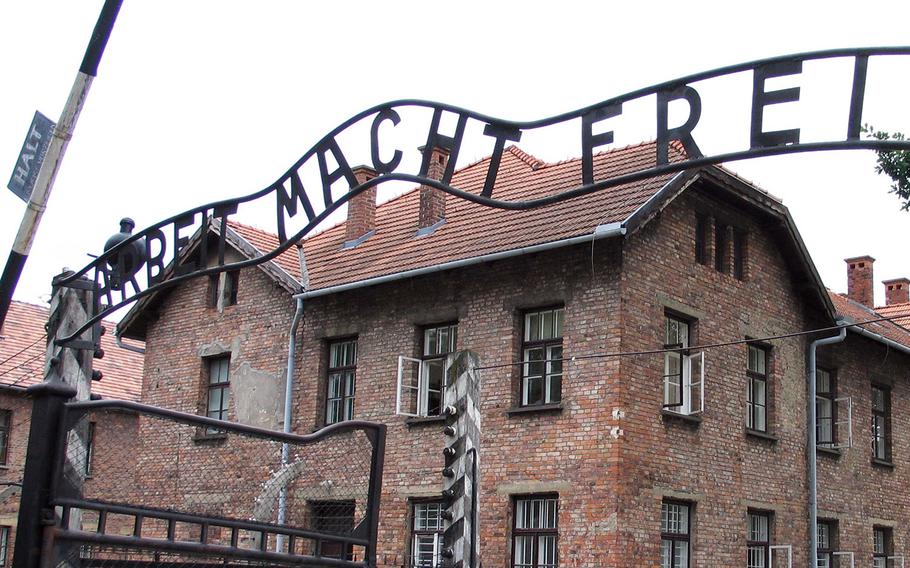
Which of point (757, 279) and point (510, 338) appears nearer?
point (510, 338)

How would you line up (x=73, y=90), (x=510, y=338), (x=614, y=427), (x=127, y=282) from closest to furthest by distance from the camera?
Answer: (x=73, y=90) → (x=127, y=282) → (x=614, y=427) → (x=510, y=338)

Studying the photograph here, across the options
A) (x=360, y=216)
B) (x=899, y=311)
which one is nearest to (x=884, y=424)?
(x=899, y=311)

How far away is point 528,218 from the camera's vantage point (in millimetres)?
18844

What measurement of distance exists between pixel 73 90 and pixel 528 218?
12.2 metres

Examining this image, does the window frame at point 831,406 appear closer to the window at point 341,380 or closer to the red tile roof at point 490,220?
the red tile roof at point 490,220

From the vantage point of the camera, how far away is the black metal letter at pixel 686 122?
19.5 feet

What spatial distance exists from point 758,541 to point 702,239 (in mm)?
4984

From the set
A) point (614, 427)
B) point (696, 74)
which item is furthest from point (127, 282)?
point (614, 427)

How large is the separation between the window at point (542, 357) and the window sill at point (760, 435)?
11.9ft

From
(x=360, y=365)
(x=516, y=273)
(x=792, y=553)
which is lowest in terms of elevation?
(x=792, y=553)

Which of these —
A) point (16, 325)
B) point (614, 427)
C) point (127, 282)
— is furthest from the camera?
point (16, 325)

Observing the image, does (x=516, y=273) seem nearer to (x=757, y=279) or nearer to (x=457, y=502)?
(x=757, y=279)

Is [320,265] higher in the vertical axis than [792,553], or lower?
higher

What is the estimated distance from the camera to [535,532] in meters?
17.4
